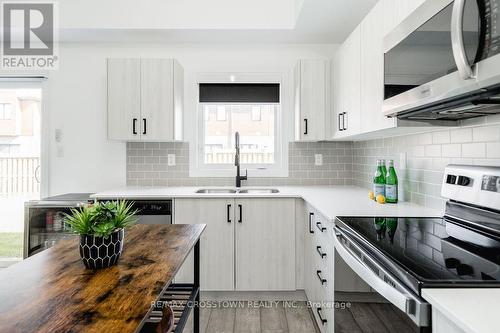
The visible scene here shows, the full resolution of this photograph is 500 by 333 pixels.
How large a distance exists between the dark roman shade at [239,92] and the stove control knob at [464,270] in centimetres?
261

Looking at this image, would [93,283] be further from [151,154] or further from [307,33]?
[307,33]

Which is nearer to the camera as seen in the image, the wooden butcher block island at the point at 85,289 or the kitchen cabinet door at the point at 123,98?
the wooden butcher block island at the point at 85,289

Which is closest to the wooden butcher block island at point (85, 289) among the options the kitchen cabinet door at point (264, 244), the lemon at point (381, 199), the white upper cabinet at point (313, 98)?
the kitchen cabinet door at point (264, 244)

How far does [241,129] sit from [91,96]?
5.30 ft

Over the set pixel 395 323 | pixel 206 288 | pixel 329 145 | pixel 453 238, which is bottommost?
pixel 206 288

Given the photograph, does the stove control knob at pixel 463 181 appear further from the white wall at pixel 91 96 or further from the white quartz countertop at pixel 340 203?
the white wall at pixel 91 96

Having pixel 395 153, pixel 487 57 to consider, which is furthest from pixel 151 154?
pixel 487 57

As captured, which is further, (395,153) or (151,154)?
(151,154)

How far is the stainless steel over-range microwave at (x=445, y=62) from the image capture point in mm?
919

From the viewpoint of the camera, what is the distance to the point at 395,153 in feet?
7.89

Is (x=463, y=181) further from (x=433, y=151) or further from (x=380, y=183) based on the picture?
(x=380, y=183)

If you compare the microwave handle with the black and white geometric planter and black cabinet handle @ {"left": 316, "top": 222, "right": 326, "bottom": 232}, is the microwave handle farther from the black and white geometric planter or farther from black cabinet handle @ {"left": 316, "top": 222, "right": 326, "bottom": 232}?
the black and white geometric planter

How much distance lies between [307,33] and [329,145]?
1.13 meters

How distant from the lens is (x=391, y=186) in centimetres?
218
